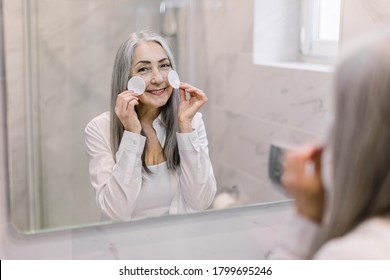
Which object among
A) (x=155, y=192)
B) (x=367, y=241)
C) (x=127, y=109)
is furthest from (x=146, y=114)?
(x=367, y=241)

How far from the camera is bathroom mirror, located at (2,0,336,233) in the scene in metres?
Result: 0.83

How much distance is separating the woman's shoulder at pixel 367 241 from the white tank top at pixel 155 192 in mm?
355

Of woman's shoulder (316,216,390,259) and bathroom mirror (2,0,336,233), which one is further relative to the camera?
bathroom mirror (2,0,336,233)

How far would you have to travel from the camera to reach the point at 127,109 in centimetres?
87

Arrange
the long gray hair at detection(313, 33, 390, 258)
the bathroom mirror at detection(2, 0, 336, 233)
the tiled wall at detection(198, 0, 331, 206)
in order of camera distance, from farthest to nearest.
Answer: the tiled wall at detection(198, 0, 331, 206) → the bathroom mirror at detection(2, 0, 336, 233) → the long gray hair at detection(313, 33, 390, 258)

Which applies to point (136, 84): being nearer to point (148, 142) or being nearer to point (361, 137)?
point (148, 142)

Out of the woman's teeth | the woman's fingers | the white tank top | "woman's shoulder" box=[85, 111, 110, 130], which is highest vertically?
the woman's teeth

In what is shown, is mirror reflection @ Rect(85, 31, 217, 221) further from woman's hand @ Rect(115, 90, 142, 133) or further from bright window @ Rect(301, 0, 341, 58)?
bright window @ Rect(301, 0, 341, 58)

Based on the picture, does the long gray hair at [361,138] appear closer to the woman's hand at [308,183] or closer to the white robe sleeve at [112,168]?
the woman's hand at [308,183]

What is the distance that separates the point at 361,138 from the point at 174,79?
36 cm

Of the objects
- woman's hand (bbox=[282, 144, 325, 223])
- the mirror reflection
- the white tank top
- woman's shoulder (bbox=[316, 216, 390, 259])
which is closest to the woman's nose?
the mirror reflection

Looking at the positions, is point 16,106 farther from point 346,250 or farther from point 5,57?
point 346,250

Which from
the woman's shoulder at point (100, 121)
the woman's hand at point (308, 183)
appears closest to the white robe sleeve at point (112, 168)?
the woman's shoulder at point (100, 121)

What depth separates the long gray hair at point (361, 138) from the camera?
2.02 feet
